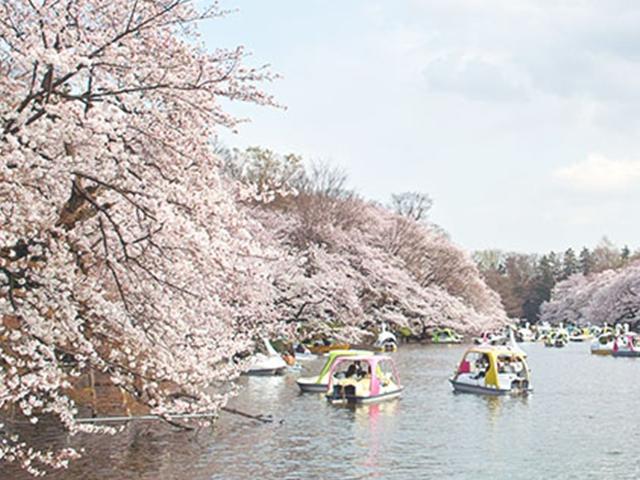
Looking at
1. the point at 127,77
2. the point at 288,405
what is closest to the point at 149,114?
the point at 127,77

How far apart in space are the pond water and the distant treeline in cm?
7201

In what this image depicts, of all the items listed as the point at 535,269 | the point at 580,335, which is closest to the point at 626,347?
the point at 580,335

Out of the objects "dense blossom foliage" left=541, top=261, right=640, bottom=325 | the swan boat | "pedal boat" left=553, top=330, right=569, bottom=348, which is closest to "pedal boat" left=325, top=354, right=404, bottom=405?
the swan boat

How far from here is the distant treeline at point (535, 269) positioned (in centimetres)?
9906

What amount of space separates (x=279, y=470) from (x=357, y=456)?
6.54ft

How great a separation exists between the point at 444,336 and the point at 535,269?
180 ft

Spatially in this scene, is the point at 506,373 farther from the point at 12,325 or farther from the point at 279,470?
the point at 12,325

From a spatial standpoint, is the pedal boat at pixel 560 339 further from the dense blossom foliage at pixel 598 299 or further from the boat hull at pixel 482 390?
the boat hull at pixel 482 390

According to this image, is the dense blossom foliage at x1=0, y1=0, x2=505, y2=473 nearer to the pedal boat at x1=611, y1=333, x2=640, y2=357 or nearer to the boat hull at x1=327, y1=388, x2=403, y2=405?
the boat hull at x1=327, y1=388, x2=403, y2=405

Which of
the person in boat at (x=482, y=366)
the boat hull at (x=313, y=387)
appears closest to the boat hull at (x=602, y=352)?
the person in boat at (x=482, y=366)

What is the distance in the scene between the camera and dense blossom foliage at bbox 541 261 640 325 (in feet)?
253

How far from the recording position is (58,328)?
8453mm

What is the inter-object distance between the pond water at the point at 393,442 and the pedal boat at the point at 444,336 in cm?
3007

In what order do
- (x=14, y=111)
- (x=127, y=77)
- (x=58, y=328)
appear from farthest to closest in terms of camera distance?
(x=127, y=77)
(x=58, y=328)
(x=14, y=111)
